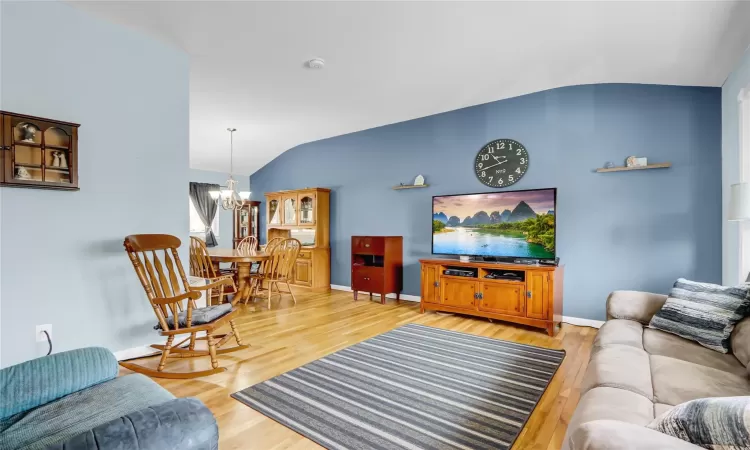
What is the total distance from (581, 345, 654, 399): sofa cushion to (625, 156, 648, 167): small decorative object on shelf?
2423mm

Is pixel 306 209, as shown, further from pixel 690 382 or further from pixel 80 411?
pixel 690 382

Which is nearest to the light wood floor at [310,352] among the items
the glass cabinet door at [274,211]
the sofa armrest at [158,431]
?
the sofa armrest at [158,431]

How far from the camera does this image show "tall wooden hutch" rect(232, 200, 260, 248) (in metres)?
7.28

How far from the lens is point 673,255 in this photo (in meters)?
3.41

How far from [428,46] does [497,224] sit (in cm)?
208

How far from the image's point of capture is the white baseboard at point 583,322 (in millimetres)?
3735

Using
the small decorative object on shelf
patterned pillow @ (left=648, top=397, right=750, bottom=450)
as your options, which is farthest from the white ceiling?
patterned pillow @ (left=648, top=397, right=750, bottom=450)

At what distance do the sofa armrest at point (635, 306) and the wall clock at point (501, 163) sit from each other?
2.02m

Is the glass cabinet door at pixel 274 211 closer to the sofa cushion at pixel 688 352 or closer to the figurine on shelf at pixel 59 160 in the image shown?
the figurine on shelf at pixel 59 160

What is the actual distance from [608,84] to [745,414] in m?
3.94

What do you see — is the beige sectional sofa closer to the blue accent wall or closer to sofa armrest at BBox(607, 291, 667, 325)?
sofa armrest at BBox(607, 291, 667, 325)

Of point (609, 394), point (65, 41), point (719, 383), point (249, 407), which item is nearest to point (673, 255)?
point (719, 383)

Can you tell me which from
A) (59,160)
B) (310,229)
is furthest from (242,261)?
(59,160)

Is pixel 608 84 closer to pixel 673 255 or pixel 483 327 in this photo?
pixel 673 255
